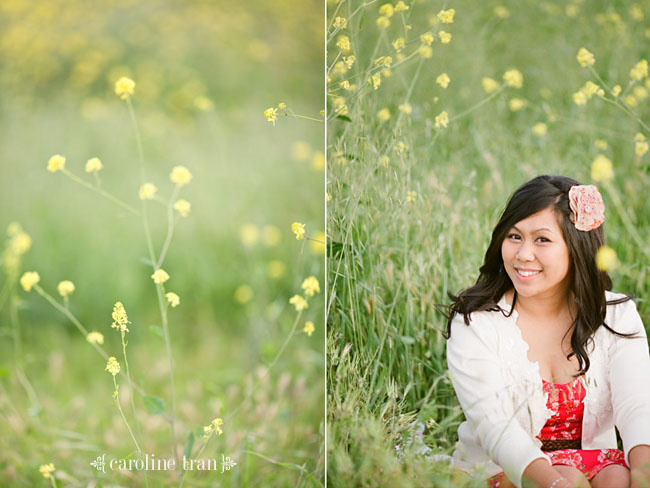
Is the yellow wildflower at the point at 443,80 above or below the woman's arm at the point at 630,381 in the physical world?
above

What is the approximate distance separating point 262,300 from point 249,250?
193 millimetres

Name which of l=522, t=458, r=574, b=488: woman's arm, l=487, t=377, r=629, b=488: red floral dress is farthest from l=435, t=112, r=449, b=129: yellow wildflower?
l=522, t=458, r=574, b=488: woman's arm

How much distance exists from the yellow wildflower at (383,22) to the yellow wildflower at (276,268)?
0.84 meters

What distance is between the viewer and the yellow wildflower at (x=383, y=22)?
1893 mm

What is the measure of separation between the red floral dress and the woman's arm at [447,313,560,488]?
0.10m

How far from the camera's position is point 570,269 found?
1697 millimetres

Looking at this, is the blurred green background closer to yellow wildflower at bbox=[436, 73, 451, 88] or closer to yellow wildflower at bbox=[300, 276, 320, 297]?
yellow wildflower at bbox=[300, 276, 320, 297]

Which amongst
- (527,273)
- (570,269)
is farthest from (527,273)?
(570,269)

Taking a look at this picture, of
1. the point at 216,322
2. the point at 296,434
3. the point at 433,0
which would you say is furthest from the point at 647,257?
the point at 216,322

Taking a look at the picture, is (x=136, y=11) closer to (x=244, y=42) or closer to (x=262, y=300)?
(x=244, y=42)

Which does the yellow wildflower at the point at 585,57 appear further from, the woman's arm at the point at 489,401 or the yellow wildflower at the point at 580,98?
the woman's arm at the point at 489,401

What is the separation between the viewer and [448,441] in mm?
1841

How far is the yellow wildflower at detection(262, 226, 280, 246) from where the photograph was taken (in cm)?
231

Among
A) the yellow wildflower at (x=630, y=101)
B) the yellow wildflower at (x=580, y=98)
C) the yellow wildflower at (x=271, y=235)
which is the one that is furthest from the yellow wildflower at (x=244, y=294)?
the yellow wildflower at (x=630, y=101)
